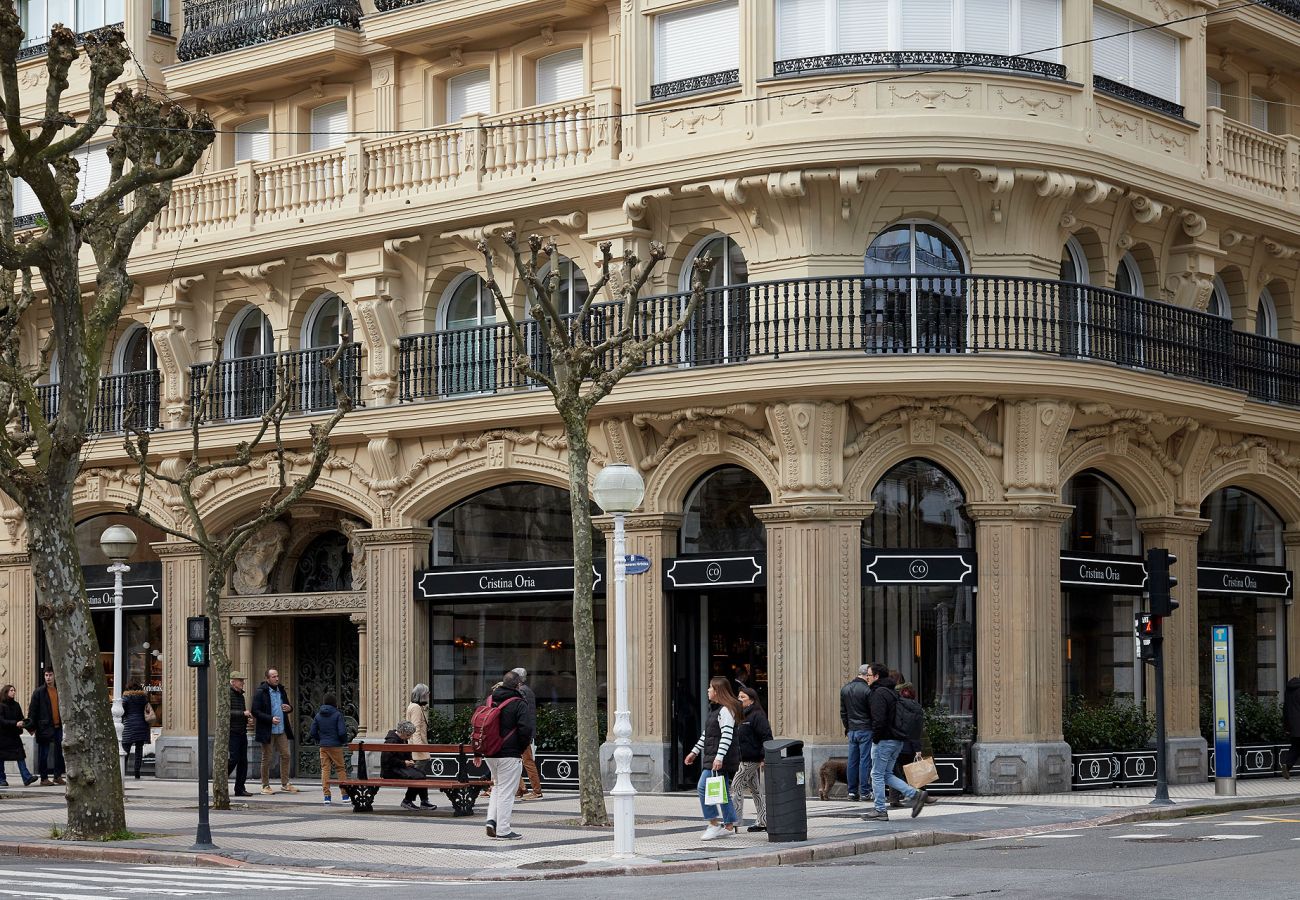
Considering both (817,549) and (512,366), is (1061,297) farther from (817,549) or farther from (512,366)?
(512,366)

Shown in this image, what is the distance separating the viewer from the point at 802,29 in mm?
27219

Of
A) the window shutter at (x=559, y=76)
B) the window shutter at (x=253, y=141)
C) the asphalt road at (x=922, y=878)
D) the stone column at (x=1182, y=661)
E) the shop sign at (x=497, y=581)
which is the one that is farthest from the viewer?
the window shutter at (x=253, y=141)

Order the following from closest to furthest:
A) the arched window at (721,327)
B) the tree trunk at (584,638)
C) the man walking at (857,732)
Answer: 1. the tree trunk at (584,638)
2. the man walking at (857,732)
3. the arched window at (721,327)

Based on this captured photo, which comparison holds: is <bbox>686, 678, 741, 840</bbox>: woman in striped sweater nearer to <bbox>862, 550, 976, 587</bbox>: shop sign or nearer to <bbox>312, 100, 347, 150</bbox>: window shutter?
<bbox>862, 550, 976, 587</bbox>: shop sign

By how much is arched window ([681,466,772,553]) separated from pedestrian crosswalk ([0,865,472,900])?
10318 millimetres

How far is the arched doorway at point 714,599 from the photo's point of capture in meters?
28.1

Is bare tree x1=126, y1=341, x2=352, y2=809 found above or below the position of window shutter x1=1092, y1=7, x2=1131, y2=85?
below

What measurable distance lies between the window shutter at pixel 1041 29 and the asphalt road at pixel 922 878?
1112 cm

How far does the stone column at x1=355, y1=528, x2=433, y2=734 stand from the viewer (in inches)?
1219

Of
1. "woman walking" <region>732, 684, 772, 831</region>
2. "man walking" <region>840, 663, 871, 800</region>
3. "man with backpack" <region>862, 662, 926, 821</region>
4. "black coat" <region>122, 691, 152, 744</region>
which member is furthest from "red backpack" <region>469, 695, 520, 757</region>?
"black coat" <region>122, 691, 152, 744</region>

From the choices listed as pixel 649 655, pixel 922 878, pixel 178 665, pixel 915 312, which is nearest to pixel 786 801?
pixel 922 878

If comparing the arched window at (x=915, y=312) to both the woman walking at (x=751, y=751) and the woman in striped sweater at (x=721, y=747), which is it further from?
the woman in striped sweater at (x=721, y=747)

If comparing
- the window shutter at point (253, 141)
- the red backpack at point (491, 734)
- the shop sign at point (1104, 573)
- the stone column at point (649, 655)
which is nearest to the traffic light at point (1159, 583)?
the shop sign at point (1104, 573)

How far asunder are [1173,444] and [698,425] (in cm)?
720
